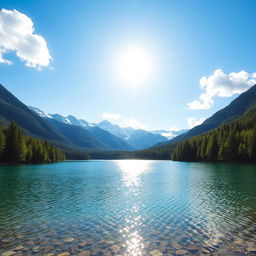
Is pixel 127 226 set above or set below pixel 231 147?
below

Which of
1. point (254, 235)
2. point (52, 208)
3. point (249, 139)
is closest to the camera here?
point (254, 235)

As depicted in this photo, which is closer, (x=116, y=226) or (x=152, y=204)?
(x=116, y=226)

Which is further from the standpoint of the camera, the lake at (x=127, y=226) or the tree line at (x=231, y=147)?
the tree line at (x=231, y=147)

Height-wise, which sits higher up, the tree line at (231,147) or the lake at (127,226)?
the tree line at (231,147)

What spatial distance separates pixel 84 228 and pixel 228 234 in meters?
12.3

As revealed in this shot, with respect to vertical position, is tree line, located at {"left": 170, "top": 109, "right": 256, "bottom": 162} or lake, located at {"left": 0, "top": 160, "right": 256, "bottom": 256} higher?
tree line, located at {"left": 170, "top": 109, "right": 256, "bottom": 162}

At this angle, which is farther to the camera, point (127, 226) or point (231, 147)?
point (231, 147)

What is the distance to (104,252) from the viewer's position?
13867 mm

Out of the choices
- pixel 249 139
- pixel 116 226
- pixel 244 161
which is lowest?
pixel 116 226

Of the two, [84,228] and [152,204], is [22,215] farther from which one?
[152,204]

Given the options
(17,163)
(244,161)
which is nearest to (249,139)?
(244,161)

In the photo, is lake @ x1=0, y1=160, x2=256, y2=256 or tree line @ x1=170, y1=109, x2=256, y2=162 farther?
tree line @ x1=170, y1=109, x2=256, y2=162

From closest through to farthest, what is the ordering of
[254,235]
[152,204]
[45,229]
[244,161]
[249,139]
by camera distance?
[254,235] → [45,229] → [152,204] → [249,139] → [244,161]

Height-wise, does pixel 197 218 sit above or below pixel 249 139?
below
